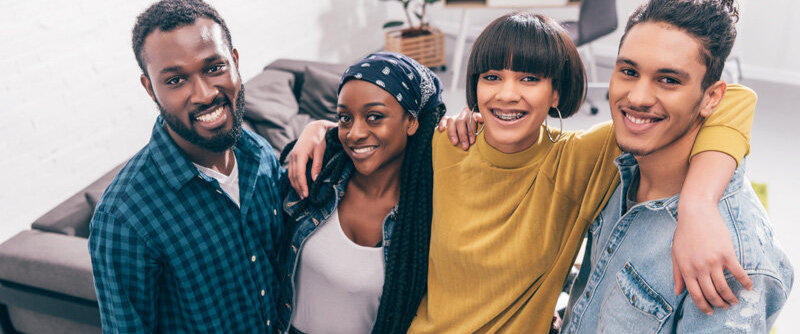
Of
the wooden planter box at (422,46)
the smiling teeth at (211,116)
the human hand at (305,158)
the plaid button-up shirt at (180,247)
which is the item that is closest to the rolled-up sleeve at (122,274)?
the plaid button-up shirt at (180,247)

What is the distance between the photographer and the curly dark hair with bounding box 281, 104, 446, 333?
1258 mm

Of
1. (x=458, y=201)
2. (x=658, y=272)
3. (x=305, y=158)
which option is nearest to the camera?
(x=658, y=272)

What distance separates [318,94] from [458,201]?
2.12 m

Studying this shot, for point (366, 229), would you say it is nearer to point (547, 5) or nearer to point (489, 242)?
point (489, 242)

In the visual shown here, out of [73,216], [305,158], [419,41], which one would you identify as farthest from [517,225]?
[419,41]

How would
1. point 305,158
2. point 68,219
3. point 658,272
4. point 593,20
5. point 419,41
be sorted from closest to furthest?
point 658,272 → point 305,158 → point 68,219 → point 593,20 → point 419,41

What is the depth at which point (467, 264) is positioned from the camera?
119cm

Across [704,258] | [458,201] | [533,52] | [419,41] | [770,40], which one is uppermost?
[533,52]

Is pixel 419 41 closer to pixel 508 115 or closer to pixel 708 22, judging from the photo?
pixel 508 115

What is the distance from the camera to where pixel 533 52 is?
42.6 inches

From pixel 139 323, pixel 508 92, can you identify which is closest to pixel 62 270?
pixel 139 323

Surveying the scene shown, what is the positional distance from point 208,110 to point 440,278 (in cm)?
65

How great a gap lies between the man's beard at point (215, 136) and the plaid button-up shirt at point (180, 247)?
0.05m

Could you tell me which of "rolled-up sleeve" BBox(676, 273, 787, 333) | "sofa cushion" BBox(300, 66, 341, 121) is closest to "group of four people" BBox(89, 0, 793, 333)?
"rolled-up sleeve" BBox(676, 273, 787, 333)
